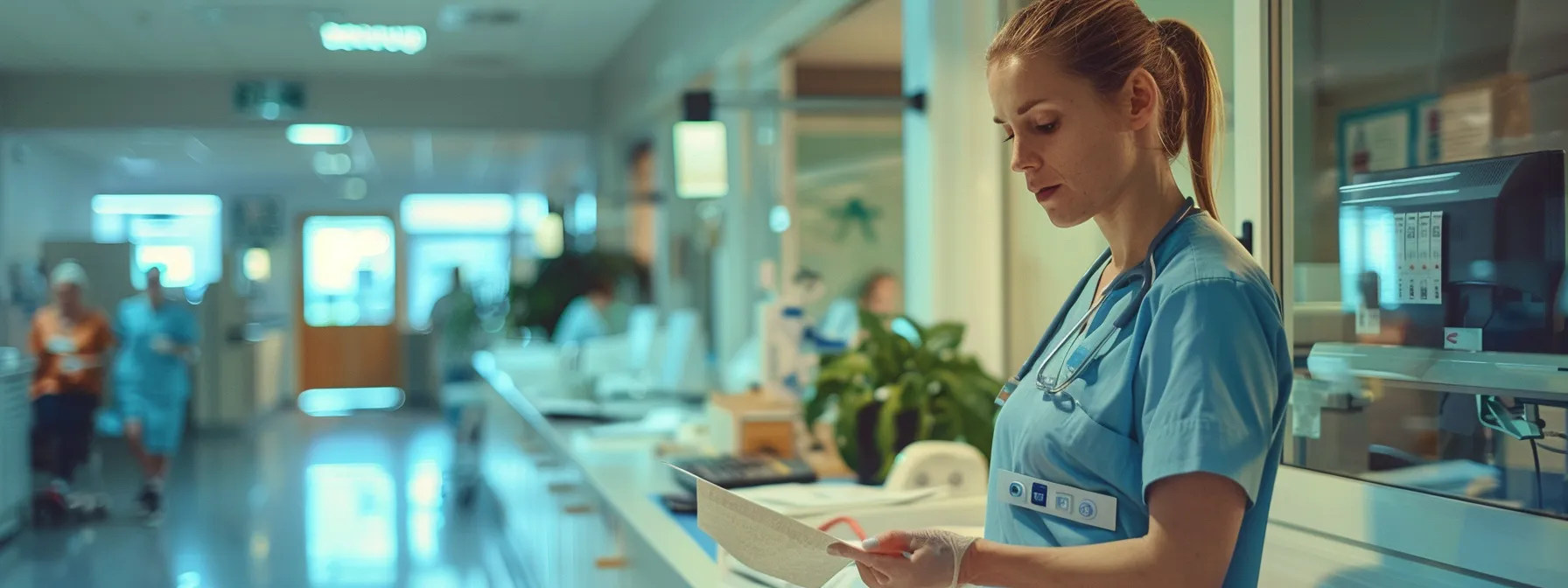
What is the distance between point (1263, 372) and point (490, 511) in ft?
22.3

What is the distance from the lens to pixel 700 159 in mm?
5340

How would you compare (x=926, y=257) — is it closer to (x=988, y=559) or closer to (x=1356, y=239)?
(x=1356, y=239)

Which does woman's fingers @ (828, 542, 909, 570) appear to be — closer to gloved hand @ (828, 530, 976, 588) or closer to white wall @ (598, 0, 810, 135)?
gloved hand @ (828, 530, 976, 588)

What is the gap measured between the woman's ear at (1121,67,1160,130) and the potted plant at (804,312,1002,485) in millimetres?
1317

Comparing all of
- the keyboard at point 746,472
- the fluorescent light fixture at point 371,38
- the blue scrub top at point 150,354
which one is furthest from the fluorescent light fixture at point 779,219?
the blue scrub top at point 150,354

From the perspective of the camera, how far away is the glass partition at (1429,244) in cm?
126

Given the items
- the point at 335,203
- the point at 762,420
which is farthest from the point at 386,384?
the point at 762,420

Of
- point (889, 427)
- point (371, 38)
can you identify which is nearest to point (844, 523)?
point (889, 427)

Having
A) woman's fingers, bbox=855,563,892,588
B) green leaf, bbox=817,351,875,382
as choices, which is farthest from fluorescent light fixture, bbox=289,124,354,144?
woman's fingers, bbox=855,563,892,588

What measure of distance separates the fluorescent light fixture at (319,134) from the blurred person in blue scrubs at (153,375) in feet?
5.37

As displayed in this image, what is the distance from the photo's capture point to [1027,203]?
2670mm

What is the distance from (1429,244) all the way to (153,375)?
8.06 metres

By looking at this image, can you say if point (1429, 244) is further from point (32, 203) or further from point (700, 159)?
point (32, 203)

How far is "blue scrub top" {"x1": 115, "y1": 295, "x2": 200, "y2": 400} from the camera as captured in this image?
7750 mm
